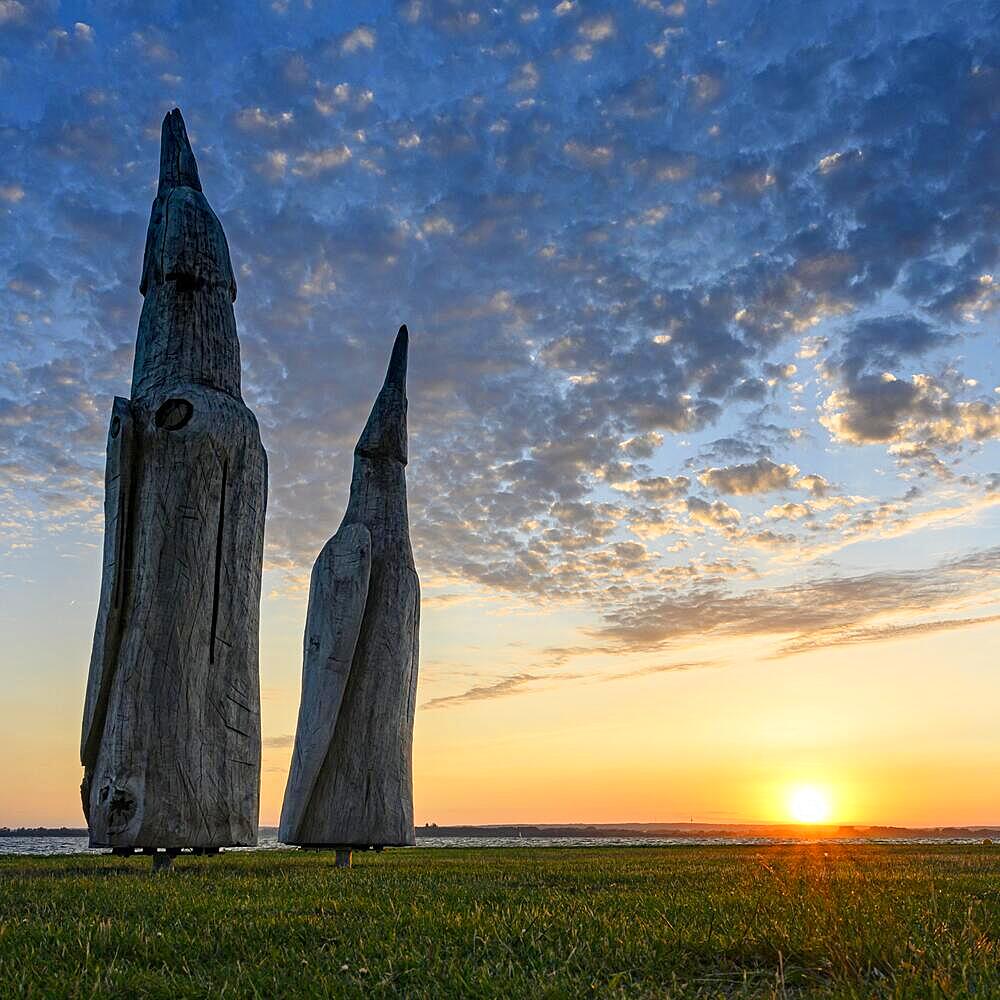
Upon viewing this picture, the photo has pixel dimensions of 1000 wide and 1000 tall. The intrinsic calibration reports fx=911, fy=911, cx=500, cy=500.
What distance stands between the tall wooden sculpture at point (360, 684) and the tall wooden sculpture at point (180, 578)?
1992mm

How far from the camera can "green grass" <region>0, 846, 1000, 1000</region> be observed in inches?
145

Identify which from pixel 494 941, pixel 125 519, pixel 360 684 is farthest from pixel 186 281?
pixel 494 941

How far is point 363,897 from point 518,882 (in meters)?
2.27

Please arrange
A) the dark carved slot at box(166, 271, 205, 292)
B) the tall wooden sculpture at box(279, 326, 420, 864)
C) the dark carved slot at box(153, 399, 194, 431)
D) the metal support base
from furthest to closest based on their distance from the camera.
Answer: the tall wooden sculpture at box(279, 326, 420, 864), the dark carved slot at box(166, 271, 205, 292), the dark carved slot at box(153, 399, 194, 431), the metal support base

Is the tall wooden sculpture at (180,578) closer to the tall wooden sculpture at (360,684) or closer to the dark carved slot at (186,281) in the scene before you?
the dark carved slot at (186,281)

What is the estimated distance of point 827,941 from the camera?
4184mm

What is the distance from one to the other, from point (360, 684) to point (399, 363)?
446 cm

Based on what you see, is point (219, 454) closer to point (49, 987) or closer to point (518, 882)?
point (518, 882)

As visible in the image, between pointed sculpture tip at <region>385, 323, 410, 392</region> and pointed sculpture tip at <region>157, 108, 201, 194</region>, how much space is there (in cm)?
346

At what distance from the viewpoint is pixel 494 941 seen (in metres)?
4.64

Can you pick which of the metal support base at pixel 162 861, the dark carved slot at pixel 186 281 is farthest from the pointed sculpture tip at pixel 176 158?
the metal support base at pixel 162 861

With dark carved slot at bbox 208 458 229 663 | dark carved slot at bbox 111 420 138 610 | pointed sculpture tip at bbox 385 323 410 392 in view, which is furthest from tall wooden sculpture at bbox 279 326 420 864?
dark carved slot at bbox 111 420 138 610

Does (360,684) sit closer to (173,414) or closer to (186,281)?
(173,414)

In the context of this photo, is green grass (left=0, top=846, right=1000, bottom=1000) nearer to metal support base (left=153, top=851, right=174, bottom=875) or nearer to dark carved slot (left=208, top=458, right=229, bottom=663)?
metal support base (left=153, top=851, right=174, bottom=875)
